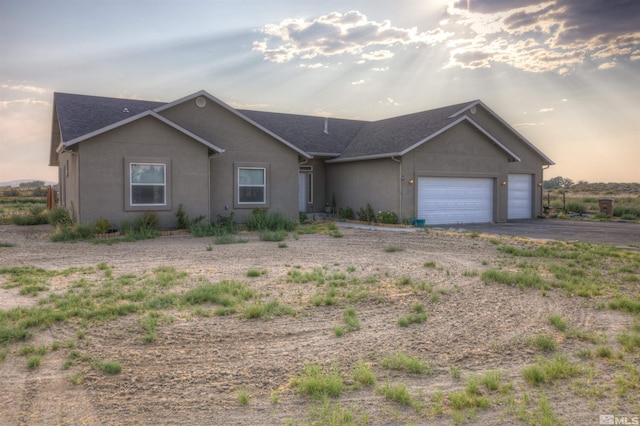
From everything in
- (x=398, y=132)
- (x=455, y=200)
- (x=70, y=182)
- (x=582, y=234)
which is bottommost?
(x=582, y=234)

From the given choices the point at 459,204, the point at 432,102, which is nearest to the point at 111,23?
the point at 459,204

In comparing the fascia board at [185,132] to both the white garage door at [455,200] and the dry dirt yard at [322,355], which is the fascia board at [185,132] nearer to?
the dry dirt yard at [322,355]

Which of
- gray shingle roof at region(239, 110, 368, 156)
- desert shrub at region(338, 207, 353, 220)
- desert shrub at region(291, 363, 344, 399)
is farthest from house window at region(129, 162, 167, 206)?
desert shrub at region(291, 363, 344, 399)

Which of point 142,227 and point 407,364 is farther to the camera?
point 142,227

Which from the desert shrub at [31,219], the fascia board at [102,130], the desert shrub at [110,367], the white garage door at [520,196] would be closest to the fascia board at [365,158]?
the white garage door at [520,196]

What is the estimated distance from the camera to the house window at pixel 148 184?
15300 millimetres

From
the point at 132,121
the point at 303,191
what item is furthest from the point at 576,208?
the point at 132,121

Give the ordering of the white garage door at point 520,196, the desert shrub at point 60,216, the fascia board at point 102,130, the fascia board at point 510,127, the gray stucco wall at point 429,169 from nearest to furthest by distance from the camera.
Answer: the fascia board at point 102,130 < the desert shrub at point 60,216 < the gray stucco wall at point 429,169 < the fascia board at point 510,127 < the white garage door at point 520,196

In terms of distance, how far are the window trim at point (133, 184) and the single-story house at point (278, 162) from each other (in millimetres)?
32

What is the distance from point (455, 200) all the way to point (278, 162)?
8023mm

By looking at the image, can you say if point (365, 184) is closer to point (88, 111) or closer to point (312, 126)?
point (312, 126)

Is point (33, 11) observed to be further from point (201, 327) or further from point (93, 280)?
point (201, 327)

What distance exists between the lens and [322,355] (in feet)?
15.9

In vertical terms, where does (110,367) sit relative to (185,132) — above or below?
below
